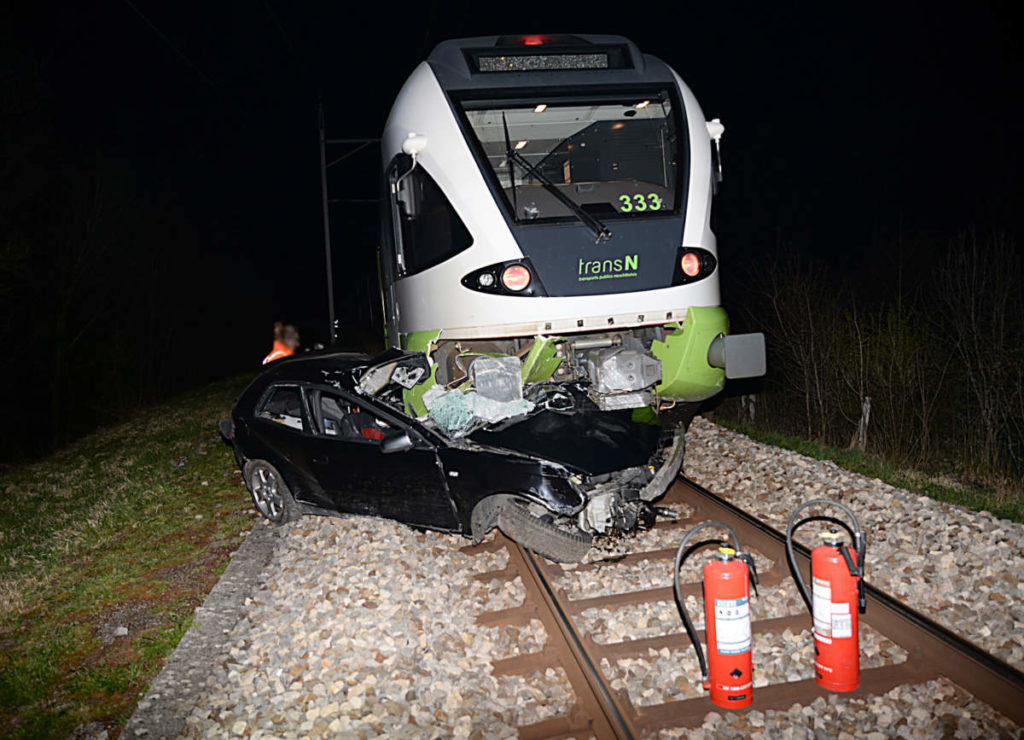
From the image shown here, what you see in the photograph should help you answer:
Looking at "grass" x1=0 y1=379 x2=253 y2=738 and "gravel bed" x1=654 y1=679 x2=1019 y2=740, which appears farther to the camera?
"grass" x1=0 y1=379 x2=253 y2=738

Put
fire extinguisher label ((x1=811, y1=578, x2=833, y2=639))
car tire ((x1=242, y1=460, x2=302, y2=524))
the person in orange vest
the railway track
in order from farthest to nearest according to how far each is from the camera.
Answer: the person in orange vest, car tire ((x1=242, y1=460, x2=302, y2=524)), fire extinguisher label ((x1=811, y1=578, x2=833, y2=639)), the railway track

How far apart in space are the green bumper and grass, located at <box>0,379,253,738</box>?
446 cm

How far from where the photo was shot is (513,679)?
4.37m

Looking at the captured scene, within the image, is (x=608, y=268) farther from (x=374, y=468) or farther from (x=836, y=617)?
(x=836, y=617)

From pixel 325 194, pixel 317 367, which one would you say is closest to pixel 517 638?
pixel 317 367

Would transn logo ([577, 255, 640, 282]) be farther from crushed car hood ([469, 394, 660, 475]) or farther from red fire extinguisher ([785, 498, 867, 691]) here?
red fire extinguisher ([785, 498, 867, 691])

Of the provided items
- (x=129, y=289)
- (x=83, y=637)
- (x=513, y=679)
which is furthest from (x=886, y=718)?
(x=129, y=289)

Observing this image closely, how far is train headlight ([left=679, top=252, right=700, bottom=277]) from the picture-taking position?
273 inches

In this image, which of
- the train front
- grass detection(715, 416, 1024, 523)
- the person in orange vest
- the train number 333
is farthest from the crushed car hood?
the person in orange vest

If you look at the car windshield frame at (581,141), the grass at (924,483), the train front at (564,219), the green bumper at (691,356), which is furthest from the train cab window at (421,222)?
the grass at (924,483)

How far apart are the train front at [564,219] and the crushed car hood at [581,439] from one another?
66 centimetres

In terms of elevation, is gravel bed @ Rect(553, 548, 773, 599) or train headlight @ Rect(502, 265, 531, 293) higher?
train headlight @ Rect(502, 265, 531, 293)

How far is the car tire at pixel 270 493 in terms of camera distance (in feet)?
23.8

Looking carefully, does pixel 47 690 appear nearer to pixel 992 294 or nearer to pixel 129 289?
pixel 992 294
